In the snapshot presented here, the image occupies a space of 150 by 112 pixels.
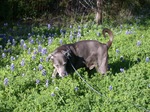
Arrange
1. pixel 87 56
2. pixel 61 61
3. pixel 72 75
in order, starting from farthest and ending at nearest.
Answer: pixel 87 56
pixel 72 75
pixel 61 61

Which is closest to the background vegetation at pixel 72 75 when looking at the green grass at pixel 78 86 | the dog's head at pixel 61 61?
the green grass at pixel 78 86

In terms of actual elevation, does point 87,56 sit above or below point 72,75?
above

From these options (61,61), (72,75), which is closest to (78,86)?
(72,75)

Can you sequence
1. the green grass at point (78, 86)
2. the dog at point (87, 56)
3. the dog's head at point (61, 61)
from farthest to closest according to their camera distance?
1. the dog at point (87, 56)
2. the dog's head at point (61, 61)
3. the green grass at point (78, 86)

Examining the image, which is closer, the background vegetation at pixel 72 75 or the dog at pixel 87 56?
the background vegetation at pixel 72 75

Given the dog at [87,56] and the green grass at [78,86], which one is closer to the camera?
the green grass at [78,86]

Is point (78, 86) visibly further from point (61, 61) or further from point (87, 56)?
point (87, 56)

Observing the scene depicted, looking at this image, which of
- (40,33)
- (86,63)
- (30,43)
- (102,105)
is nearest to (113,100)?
(102,105)

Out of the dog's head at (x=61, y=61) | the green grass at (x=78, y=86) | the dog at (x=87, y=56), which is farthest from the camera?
the dog at (x=87, y=56)

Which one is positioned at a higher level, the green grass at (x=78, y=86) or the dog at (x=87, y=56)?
the dog at (x=87, y=56)

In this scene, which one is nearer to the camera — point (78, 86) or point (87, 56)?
point (78, 86)

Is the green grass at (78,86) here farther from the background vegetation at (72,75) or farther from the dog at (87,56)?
the dog at (87,56)

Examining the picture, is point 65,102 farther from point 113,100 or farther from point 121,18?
point 121,18

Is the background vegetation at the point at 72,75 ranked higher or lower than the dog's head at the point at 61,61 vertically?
lower
